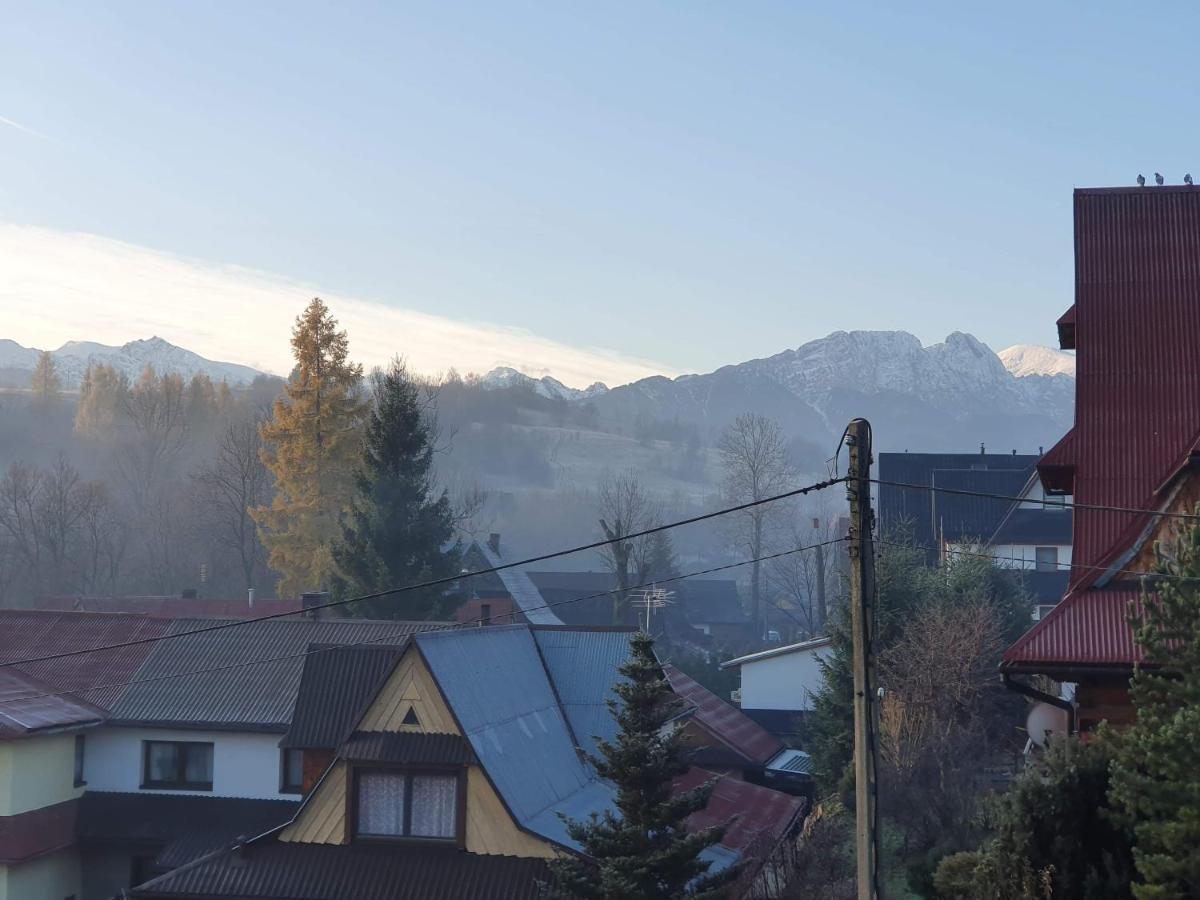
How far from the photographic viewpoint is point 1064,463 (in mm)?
18656

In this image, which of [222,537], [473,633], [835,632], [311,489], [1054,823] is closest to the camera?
[1054,823]

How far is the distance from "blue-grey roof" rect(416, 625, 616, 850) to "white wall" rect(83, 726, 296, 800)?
6886mm

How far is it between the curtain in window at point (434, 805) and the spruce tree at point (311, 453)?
113ft

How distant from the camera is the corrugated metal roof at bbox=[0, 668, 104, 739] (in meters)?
30.2

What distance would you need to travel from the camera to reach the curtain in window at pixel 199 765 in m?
32.7

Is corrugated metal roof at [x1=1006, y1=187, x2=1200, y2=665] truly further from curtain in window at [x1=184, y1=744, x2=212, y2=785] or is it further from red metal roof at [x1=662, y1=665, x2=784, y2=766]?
curtain in window at [x1=184, y1=744, x2=212, y2=785]

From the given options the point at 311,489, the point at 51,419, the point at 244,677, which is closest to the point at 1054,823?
the point at 244,677

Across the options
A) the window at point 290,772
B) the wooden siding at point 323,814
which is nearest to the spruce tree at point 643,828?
the wooden siding at point 323,814

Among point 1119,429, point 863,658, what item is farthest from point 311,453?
point 863,658

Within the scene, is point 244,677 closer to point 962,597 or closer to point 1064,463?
point 962,597

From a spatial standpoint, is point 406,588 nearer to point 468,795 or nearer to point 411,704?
point 411,704

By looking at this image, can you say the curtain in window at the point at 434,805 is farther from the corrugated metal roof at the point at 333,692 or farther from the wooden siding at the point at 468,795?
the corrugated metal roof at the point at 333,692

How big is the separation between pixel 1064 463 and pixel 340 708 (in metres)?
16.3

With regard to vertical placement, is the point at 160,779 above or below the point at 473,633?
below
